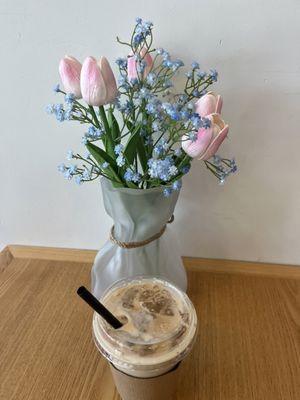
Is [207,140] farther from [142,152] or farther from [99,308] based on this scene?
[99,308]

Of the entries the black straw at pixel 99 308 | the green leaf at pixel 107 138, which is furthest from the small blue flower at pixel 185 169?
the black straw at pixel 99 308

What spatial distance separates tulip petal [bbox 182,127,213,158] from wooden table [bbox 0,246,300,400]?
33 centimetres

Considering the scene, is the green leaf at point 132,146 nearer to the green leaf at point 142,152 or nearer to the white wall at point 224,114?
the green leaf at point 142,152

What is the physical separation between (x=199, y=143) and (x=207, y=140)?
11 mm

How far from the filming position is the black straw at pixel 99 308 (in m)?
0.46

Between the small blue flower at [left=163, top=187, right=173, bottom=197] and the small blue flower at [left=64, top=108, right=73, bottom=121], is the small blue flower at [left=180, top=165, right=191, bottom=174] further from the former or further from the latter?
the small blue flower at [left=64, top=108, right=73, bottom=121]

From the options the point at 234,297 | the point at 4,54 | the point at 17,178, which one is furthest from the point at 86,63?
the point at 234,297

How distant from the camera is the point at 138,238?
0.63 meters

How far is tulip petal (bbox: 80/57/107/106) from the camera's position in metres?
0.49

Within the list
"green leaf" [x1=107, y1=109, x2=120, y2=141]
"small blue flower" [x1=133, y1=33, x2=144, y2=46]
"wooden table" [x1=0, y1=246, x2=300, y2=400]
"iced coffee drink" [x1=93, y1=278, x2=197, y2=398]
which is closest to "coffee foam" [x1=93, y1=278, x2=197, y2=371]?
"iced coffee drink" [x1=93, y1=278, x2=197, y2=398]

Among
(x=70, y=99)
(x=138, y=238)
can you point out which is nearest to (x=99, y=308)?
(x=138, y=238)

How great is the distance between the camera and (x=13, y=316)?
70cm

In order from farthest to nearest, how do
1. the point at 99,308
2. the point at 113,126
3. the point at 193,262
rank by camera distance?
the point at 193,262, the point at 113,126, the point at 99,308

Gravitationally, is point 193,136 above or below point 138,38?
below
